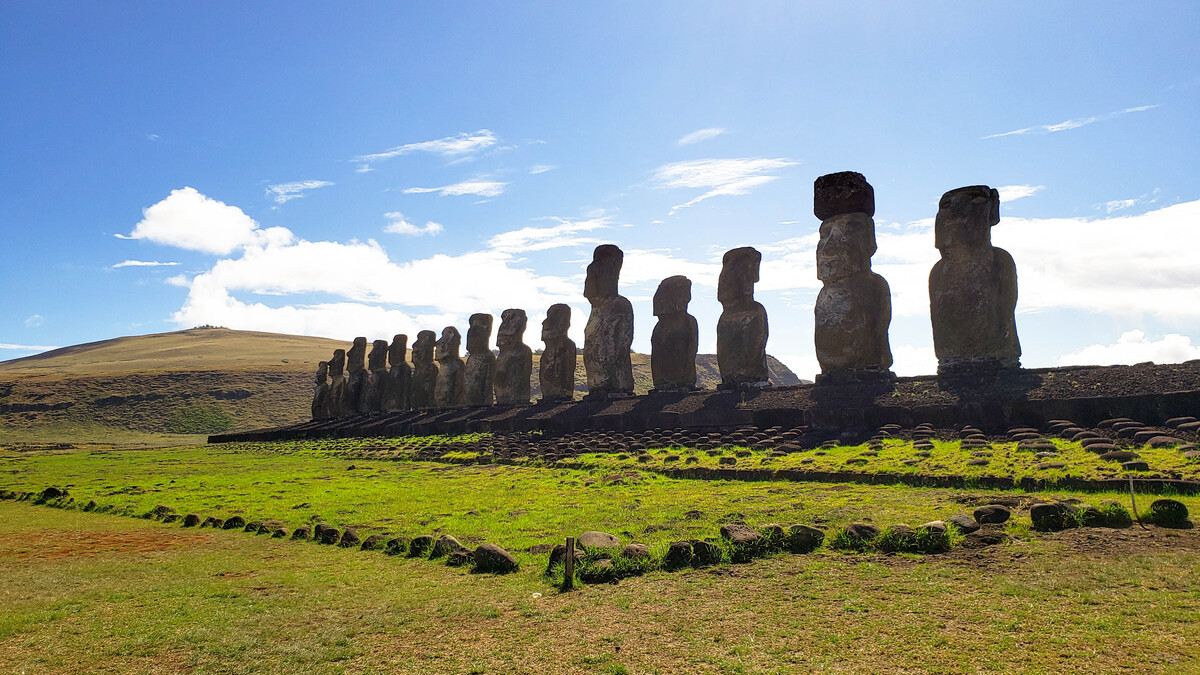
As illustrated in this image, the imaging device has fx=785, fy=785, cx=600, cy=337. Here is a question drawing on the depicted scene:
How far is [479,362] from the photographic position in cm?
3275

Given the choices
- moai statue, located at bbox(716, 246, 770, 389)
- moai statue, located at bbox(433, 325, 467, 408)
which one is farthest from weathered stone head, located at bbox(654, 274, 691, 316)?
moai statue, located at bbox(433, 325, 467, 408)

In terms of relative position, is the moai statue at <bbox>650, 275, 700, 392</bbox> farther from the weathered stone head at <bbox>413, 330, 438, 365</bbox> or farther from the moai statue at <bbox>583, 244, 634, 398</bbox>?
the weathered stone head at <bbox>413, 330, 438, 365</bbox>

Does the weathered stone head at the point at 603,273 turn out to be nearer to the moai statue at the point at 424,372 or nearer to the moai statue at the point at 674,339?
the moai statue at the point at 674,339

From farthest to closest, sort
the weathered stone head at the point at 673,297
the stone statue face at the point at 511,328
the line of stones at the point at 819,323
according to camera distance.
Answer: the stone statue face at the point at 511,328 → the weathered stone head at the point at 673,297 → the line of stones at the point at 819,323

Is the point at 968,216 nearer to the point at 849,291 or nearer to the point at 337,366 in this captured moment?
the point at 849,291

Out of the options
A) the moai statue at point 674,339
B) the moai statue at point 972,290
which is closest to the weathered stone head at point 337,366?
the moai statue at point 674,339

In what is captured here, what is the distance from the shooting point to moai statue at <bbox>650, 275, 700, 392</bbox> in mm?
24094

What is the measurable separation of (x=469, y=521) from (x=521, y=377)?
20.6m

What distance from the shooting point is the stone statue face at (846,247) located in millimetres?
19188

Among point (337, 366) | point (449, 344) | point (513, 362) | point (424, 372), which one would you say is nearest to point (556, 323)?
point (513, 362)

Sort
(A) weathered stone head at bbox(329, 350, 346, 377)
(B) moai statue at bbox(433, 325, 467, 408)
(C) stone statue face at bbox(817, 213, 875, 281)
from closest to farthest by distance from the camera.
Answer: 1. (C) stone statue face at bbox(817, 213, 875, 281)
2. (B) moai statue at bbox(433, 325, 467, 408)
3. (A) weathered stone head at bbox(329, 350, 346, 377)

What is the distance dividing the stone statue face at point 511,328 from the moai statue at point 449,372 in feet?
14.0

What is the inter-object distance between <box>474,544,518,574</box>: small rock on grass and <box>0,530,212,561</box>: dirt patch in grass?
4255 millimetres

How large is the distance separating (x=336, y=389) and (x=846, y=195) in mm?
34372
